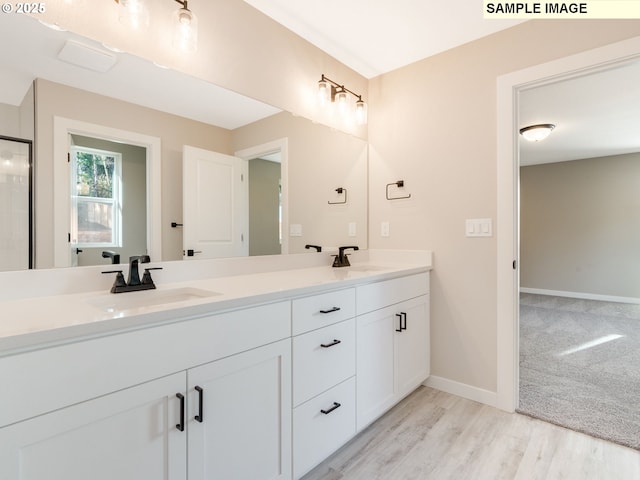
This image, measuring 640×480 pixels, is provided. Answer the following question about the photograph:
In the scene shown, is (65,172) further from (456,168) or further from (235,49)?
(456,168)

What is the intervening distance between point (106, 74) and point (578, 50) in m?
2.34

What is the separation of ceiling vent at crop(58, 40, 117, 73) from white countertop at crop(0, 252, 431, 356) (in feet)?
2.70

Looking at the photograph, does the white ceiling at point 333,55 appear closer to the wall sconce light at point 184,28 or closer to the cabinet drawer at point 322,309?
the wall sconce light at point 184,28

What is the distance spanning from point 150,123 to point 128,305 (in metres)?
0.85

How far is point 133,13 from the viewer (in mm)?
1364

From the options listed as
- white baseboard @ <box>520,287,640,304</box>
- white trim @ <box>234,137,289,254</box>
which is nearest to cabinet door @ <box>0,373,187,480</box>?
white trim @ <box>234,137,289,254</box>

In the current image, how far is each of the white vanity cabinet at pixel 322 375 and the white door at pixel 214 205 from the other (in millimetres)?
635

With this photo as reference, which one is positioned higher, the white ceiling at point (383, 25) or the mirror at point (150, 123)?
the white ceiling at point (383, 25)

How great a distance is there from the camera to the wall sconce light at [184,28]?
1488 millimetres

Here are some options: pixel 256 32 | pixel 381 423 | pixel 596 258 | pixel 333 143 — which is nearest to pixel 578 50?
pixel 333 143

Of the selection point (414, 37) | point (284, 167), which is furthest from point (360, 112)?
point (284, 167)

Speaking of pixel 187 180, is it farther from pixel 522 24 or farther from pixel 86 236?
pixel 522 24

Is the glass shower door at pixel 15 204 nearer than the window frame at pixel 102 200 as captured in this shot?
Yes

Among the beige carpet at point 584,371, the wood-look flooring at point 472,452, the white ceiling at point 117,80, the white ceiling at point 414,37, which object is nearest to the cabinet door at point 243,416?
the wood-look flooring at point 472,452
